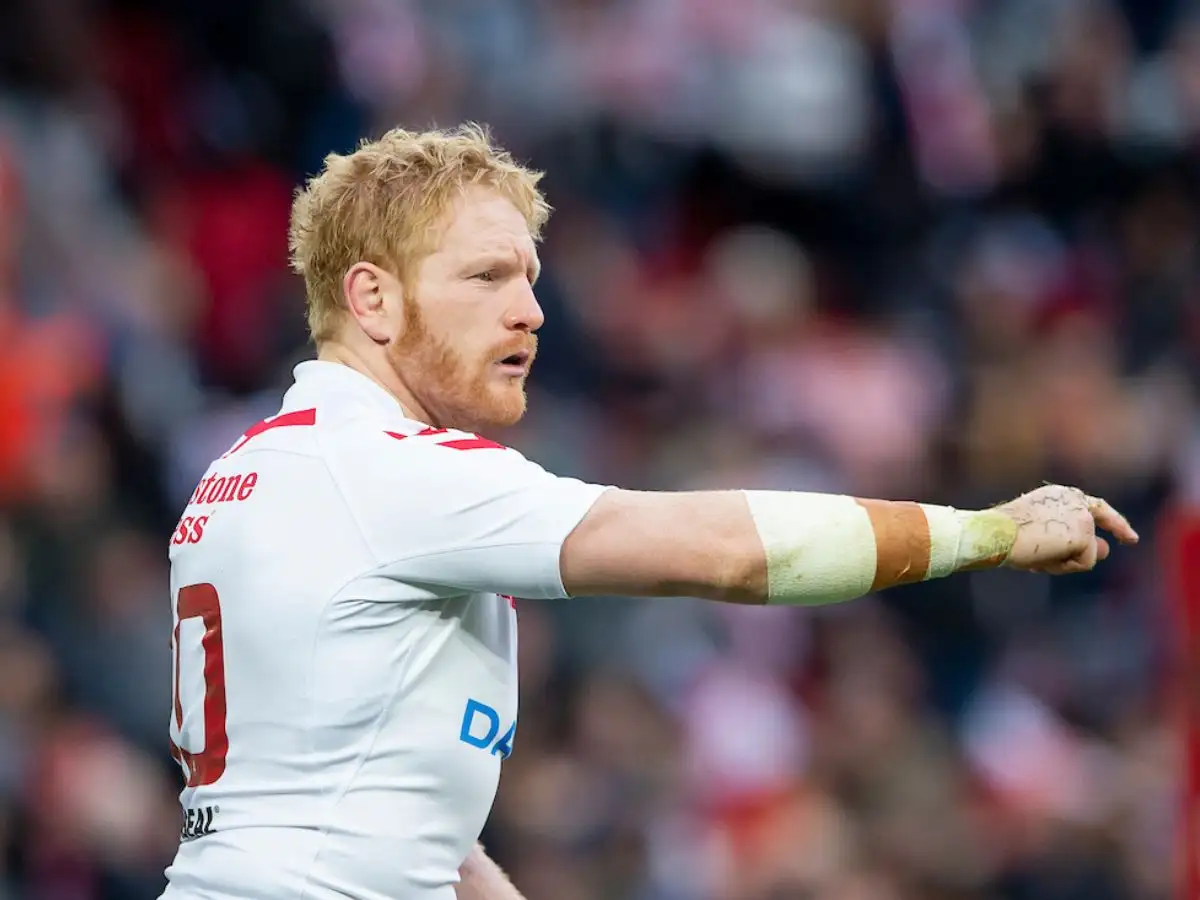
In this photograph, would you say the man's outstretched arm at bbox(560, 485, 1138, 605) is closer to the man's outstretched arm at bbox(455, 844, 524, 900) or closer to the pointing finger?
the pointing finger

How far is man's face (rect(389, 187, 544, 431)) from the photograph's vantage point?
150 inches

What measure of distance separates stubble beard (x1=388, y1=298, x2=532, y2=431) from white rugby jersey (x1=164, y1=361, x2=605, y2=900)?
0.19 metres

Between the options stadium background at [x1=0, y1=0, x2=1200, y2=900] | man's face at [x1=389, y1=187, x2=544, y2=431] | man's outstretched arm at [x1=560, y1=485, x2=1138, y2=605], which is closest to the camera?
man's outstretched arm at [x1=560, y1=485, x2=1138, y2=605]

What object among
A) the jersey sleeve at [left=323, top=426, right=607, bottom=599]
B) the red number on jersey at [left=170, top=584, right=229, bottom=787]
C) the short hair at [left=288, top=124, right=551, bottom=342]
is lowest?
the red number on jersey at [left=170, top=584, right=229, bottom=787]

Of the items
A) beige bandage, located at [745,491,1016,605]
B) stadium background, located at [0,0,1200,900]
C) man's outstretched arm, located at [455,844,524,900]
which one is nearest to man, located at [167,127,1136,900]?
beige bandage, located at [745,491,1016,605]

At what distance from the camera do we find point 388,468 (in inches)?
138

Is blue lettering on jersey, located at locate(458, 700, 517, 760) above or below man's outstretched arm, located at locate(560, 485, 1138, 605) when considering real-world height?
below

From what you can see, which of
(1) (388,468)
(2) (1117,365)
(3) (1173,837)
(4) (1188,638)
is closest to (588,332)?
(2) (1117,365)

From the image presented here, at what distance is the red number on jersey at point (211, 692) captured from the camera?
3.63 m

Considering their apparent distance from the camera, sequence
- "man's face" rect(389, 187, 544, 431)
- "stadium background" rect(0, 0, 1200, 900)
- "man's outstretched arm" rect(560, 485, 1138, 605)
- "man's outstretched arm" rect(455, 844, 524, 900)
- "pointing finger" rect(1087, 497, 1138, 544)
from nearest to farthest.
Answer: "man's outstretched arm" rect(560, 485, 1138, 605)
"pointing finger" rect(1087, 497, 1138, 544)
"man's face" rect(389, 187, 544, 431)
"man's outstretched arm" rect(455, 844, 524, 900)
"stadium background" rect(0, 0, 1200, 900)

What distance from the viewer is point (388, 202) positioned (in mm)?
3848

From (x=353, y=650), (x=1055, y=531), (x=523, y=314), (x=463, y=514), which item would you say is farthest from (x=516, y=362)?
(x=1055, y=531)

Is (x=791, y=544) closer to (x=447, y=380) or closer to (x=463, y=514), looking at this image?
(x=463, y=514)

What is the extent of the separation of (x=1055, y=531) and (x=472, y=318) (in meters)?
1.25
